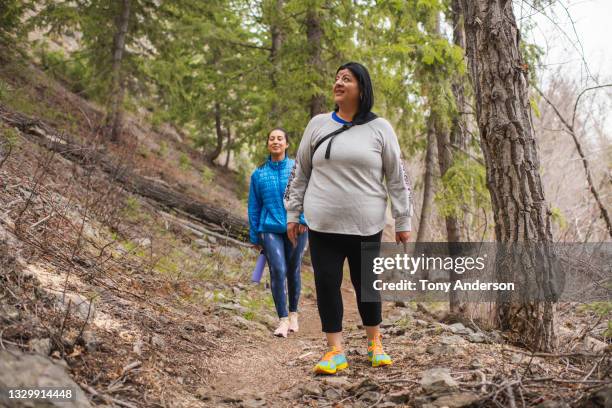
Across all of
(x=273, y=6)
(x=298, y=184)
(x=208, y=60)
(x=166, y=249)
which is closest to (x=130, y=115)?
(x=208, y=60)

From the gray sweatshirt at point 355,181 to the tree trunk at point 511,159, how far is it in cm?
104

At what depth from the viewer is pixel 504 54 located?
4223 millimetres

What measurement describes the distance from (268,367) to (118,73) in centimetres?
1091

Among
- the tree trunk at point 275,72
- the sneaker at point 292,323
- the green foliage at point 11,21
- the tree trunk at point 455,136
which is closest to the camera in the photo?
the sneaker at point 292,323

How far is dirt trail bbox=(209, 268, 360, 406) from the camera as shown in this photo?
133 inches

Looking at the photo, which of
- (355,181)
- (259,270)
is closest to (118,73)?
(259,270)

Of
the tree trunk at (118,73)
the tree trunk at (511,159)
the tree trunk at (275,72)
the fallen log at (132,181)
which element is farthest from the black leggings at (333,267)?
the tree trunk at (118,73)

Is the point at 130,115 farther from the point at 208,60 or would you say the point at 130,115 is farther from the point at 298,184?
the point at 298,184

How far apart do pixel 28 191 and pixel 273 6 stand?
23.7ft

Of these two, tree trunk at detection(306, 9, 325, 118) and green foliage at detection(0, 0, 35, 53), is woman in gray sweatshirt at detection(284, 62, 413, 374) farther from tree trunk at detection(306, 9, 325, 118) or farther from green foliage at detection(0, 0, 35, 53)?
green foliage at detection(0, 0, 35, 53)

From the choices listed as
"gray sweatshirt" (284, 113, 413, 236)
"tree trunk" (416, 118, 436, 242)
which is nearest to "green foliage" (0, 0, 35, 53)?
"tree trunk" (416, 118, 436, 242)

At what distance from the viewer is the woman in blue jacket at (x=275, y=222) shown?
211 inches

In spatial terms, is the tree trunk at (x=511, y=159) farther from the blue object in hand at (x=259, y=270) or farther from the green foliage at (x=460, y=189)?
the green foliage at (x=460, y=189)

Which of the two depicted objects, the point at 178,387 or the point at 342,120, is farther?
the point at 342,120
